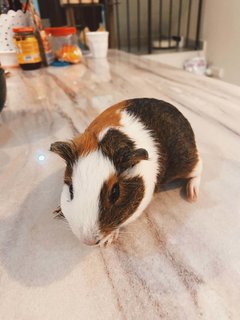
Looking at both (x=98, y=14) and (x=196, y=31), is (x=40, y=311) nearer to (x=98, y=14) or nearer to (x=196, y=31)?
(x=98, y=14)

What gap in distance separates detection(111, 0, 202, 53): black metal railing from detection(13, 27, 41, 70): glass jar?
1.34 meters

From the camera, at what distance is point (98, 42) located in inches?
70.9

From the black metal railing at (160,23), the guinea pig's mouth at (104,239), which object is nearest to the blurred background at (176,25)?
the black metal railing at (160,23)

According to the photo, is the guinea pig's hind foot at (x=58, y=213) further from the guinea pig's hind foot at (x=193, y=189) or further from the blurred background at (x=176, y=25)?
the blurred background at (x=176, y=25)

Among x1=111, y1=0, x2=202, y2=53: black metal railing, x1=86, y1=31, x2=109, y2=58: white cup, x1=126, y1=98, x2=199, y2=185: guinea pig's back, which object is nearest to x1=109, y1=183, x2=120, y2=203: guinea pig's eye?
x1=126, y1=98, x2=199, y2=185: guinea pig's back

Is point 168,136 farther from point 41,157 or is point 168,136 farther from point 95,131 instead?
point 41,157

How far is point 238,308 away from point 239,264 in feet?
0.21

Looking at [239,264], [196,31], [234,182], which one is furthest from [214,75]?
[239,264]

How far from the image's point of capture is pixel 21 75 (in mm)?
1479

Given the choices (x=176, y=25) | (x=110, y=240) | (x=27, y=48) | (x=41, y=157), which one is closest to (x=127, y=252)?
(x=110, y=240)

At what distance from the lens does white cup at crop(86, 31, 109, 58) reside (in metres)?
1.76

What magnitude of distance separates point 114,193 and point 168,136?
0.57 ft

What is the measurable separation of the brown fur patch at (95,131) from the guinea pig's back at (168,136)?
0.08 ft

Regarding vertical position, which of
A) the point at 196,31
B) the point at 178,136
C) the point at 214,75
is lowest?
the point at 214,75
